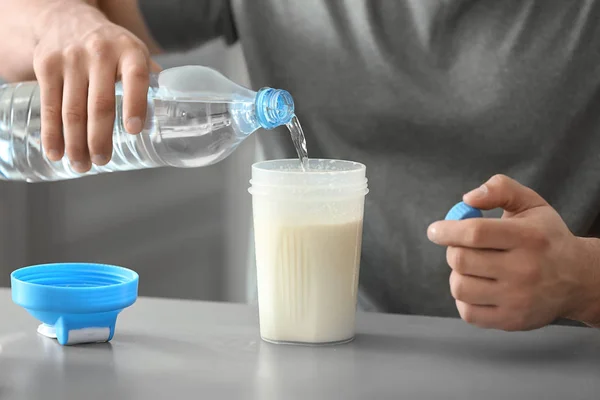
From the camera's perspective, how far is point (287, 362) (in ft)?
3.32

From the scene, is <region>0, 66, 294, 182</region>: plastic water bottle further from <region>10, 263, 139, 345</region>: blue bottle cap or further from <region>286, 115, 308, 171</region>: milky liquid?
<region>10, 263, 139, 345</region>: blue bottle cap

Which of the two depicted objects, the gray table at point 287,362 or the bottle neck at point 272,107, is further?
the bottle neck at point 272,107

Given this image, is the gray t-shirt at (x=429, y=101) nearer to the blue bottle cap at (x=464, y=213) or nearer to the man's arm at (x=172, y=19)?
the man's arm at (x=172, y=19)

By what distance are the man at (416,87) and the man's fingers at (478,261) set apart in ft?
1.14

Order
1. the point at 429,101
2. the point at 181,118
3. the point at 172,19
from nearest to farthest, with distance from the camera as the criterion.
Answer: the point at 181,118 → the point at 429,101 → the point at 172,19

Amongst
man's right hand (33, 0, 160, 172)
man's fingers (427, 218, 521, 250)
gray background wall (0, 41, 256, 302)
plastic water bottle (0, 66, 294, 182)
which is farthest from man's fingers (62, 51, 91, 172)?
gray background wall (0, 41, 256, 302)

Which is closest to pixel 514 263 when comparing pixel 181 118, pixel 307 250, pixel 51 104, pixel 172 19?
pixel 307 250

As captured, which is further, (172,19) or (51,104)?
(172,19)

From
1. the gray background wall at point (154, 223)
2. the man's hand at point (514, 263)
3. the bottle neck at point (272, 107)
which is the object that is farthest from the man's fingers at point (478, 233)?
the gray background wall at point (154, 223)

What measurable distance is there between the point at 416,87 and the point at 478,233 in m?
0.53

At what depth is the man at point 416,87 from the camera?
142cm

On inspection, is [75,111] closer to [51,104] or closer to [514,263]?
[51,104]

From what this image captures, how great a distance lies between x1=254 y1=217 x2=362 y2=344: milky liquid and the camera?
3.48 ft

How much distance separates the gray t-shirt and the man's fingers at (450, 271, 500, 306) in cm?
42
